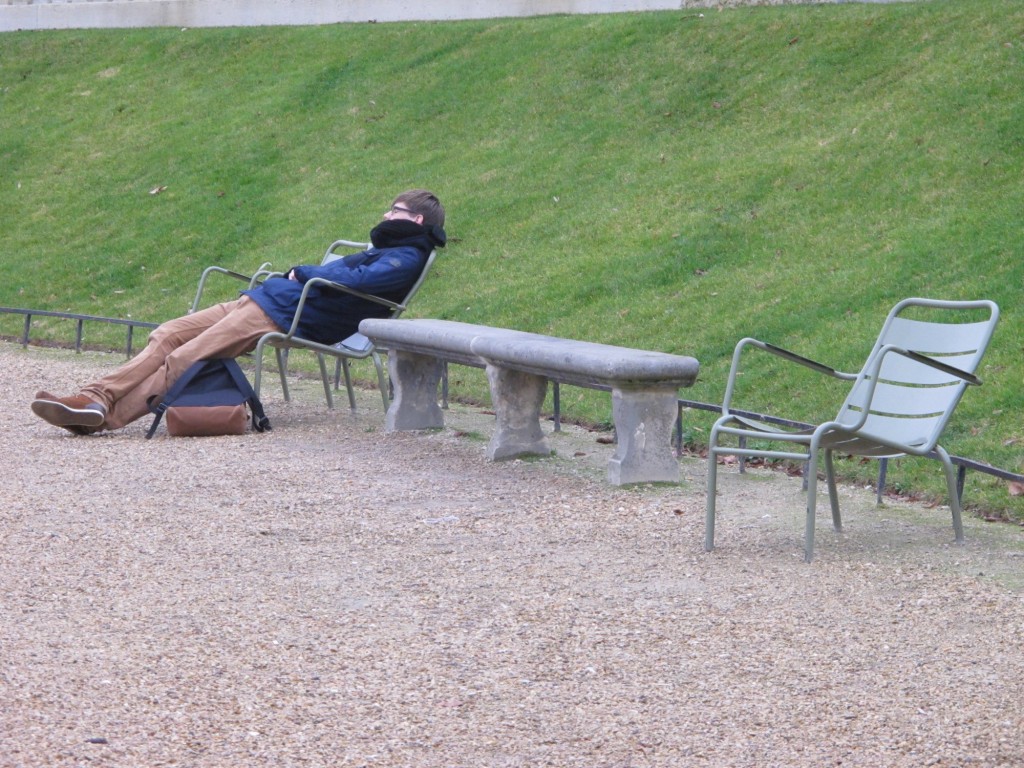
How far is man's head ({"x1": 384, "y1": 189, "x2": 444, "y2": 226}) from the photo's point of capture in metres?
8.36

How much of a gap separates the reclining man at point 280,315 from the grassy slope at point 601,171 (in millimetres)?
1318

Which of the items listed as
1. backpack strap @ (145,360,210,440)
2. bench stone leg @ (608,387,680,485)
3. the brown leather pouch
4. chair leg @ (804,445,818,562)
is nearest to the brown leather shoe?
backpack strap @ (145,360,210,440)

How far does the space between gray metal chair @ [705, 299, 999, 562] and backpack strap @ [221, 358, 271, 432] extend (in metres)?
3.18

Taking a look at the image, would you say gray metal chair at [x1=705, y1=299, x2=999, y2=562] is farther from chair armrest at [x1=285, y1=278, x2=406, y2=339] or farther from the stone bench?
chair armrest at [x1=285, y1=278, x2=406, y2=339]

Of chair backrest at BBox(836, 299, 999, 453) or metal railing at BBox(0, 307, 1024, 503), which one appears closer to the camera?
chair backrest at BBox(836, 299, 999, 453)

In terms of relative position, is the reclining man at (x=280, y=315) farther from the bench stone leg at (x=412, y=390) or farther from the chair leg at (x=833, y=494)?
the chair leg at (x=833, y=494)

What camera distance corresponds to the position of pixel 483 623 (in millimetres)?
4504

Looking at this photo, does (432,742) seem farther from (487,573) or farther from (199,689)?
(487,573)

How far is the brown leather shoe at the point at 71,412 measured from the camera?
7.57m

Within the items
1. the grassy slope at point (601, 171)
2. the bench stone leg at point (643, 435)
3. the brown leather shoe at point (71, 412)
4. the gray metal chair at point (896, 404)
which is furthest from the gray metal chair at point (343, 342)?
the gray metal chair at point (896, 404)

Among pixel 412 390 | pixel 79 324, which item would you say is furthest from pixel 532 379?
pixel 79 324

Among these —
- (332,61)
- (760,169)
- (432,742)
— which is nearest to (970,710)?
(432,742)

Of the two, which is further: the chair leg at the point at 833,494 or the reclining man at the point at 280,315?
the reclining man at the point at 280,315

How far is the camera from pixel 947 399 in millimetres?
5387
